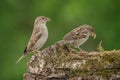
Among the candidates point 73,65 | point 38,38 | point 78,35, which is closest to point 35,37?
point 38,38

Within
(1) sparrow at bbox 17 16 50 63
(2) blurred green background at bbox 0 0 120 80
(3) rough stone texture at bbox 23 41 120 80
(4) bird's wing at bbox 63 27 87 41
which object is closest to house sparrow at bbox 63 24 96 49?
(4) bird's wing at bbox 63 27 87 41

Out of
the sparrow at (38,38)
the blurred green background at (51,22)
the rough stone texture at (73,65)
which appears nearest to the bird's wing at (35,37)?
the sparrow at (38,38)

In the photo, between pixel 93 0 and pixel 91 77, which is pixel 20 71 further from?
pixel 91 77

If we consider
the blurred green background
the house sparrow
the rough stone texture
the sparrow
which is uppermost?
the blurred green background

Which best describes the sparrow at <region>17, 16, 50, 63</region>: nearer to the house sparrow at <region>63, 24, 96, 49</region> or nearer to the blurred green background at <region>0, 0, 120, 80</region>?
the house sparrow at <region>63, 24, 96, 49</region>

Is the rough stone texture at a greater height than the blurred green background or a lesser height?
lesser

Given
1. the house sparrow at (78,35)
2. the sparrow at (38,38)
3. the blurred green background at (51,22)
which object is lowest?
the house sparrow at (78,35)

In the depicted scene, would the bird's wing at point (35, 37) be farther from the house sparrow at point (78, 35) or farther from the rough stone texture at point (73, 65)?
the rough stone texture at point (73, 65)
